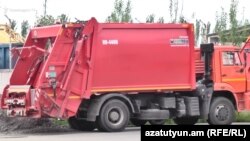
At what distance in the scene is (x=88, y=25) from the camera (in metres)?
15.2

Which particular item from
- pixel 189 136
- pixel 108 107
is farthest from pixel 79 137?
pixel 189 136

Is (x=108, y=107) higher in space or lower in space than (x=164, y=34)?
lower

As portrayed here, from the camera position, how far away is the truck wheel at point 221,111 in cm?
1736

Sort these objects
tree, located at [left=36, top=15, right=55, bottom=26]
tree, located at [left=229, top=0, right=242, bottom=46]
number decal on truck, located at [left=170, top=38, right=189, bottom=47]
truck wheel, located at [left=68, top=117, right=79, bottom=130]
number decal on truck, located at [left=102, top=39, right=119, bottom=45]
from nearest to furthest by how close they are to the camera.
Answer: number decal on truck, located at [left=102, top=39, right=119, bottom=45]
number decal on truck, located at [left=170, top=38, right=189, bottom=47]
truck wheel, located at [left=68, top=117, right=79, bottom=130]
tree, located at [left=36, top=15, right=55, bottom=26]
tree, located at [left=229, top=0, right=242, bottom=46]

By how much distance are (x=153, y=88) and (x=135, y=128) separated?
71.8 inches

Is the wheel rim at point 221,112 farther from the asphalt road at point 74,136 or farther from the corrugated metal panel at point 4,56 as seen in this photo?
the corrugated metal panel at point 4,56

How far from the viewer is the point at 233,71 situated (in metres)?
17.5

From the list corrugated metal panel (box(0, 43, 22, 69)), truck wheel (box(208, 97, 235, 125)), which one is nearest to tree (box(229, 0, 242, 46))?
corrugated metal panel (box(0, 43, 22, 69))

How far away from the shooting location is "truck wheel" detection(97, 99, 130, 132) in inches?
611

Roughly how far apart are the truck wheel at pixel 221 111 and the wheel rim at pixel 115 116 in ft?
9.73

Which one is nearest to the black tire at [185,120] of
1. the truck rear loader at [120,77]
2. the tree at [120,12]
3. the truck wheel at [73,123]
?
the truck rear loader at [120,77]

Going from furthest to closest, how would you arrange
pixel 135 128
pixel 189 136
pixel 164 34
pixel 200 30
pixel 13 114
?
1. pixel 200 30
2. pixel 135 128
3. pixel 164 34
4. pixel 13 114
5. pixel 189 136

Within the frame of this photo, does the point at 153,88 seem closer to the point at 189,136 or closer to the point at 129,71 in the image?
the point at 129,71

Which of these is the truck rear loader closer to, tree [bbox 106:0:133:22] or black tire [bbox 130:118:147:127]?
black tire [bbox 130:118:147:127]
